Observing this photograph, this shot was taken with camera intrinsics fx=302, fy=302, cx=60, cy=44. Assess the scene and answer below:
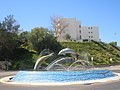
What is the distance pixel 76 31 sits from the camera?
424 ft

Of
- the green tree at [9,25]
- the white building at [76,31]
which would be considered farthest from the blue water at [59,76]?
the white building at [76,31]

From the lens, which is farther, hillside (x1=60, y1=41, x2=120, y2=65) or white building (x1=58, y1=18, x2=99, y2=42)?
white building (x1=58, y1=18, x2=99, y2=42)

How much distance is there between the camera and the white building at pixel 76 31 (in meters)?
125

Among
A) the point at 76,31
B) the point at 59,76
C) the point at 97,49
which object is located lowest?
the point at 59,76

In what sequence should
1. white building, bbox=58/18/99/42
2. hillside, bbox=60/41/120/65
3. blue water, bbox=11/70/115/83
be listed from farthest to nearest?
1. white building, bbox=58/18/99/42
2. hillside, bbox=60/41/120/65
3. blue water, bbox=11/70/115/83

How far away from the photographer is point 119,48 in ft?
376

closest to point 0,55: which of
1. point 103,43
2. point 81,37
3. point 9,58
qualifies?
point 9,58

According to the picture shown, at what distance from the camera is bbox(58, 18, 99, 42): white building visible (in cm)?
12519

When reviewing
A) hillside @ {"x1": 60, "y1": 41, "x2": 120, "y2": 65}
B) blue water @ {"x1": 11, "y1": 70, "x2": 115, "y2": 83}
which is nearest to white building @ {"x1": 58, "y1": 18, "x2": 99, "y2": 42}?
hillside @ {"x1": 60, "y1": 41, "x2": 120, "y2": 65}

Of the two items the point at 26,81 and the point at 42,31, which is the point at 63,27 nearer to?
the point at 42,31

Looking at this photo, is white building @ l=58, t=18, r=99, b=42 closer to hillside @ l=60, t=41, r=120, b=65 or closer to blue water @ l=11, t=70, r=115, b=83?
hillside @ l=60, t=41, r=120, b=65

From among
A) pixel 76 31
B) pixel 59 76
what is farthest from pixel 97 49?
pixel 59 76

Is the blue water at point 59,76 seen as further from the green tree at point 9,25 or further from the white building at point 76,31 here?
the white building at point 76,31

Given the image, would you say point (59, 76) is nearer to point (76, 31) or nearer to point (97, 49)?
point (97, 49)
